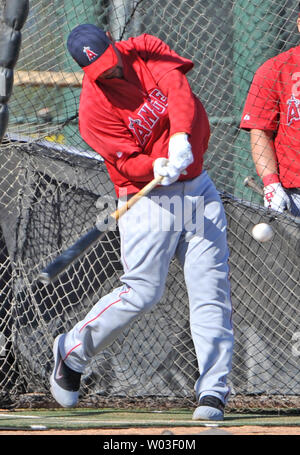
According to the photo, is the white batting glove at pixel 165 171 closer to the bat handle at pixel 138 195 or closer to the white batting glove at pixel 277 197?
the bat handle at pixel 138 195

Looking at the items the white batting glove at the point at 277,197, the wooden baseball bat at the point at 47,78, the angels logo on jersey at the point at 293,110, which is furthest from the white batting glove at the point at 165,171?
the wooden baseball bat at the point at 47,78

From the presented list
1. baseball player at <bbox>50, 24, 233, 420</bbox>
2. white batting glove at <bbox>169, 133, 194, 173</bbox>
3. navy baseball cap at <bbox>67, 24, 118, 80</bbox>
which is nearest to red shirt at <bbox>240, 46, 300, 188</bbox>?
baseball player at <bbox>50, 24, 233, 420</bbox>

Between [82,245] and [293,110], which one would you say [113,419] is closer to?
[82,245]

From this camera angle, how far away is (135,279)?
399 cm

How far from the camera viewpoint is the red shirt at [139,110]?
3.92m

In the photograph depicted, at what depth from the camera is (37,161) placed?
16.6ft

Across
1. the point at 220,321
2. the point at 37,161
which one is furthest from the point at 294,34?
the point at 220,321

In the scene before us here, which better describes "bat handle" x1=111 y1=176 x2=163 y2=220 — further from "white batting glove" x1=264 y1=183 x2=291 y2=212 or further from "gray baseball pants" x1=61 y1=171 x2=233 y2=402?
"white batting glove" x1=264 y1=183 x2=291 y2=212

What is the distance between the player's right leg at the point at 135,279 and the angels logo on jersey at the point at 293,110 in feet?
3.85

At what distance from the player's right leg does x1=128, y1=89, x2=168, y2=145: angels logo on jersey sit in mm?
293

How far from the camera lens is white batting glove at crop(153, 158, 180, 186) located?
3.76m

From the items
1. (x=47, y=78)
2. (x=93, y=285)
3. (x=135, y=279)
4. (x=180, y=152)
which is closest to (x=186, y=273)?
(x=135, y=279)

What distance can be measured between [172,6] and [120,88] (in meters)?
1.78
